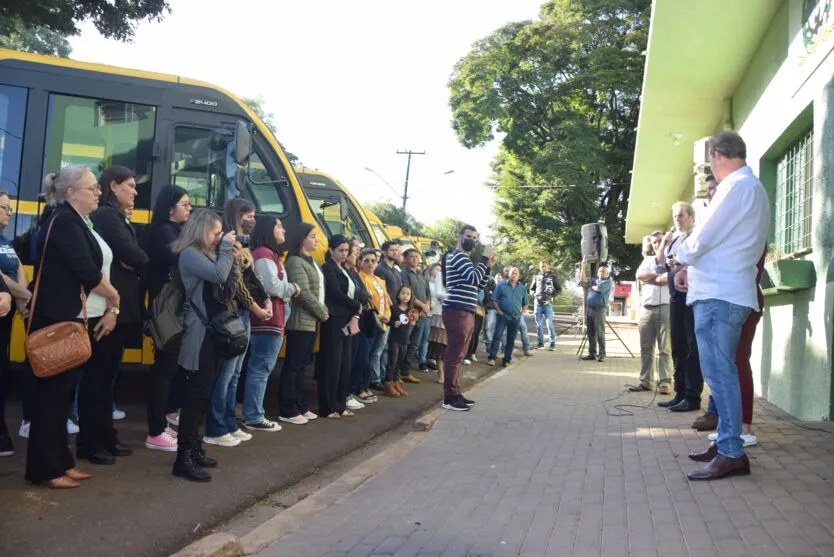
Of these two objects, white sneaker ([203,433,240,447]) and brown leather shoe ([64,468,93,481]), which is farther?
white sneaker ([203,433,240,447])

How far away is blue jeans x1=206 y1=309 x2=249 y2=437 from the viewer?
224 inches

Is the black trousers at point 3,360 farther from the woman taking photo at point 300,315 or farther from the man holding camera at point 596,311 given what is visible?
the man holding camera at point 596,311

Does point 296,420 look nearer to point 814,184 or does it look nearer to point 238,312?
point 238,312

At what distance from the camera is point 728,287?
15.4 ft

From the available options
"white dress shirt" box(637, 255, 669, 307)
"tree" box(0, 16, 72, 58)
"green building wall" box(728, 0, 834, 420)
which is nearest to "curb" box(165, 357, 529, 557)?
"green building wall" box(728, 0, 834, 420)

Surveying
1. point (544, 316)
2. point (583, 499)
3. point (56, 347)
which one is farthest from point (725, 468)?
point (544, 316)

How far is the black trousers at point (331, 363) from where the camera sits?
24.5 feet

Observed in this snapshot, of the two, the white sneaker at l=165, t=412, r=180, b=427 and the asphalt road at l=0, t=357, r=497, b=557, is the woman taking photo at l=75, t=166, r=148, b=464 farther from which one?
the white sneaker at l=165, t=412, r=180, b=427

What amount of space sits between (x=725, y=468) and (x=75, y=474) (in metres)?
4.05

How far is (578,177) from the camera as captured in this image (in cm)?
2877

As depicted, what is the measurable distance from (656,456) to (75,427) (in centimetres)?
462

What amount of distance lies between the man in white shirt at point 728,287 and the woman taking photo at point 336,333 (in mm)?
3776

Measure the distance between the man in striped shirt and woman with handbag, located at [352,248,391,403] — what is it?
3.12ft

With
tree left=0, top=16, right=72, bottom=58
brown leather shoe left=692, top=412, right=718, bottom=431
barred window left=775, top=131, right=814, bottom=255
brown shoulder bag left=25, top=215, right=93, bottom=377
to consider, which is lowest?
brown leather shoe left=692, top=412, right=718, bottom=431
